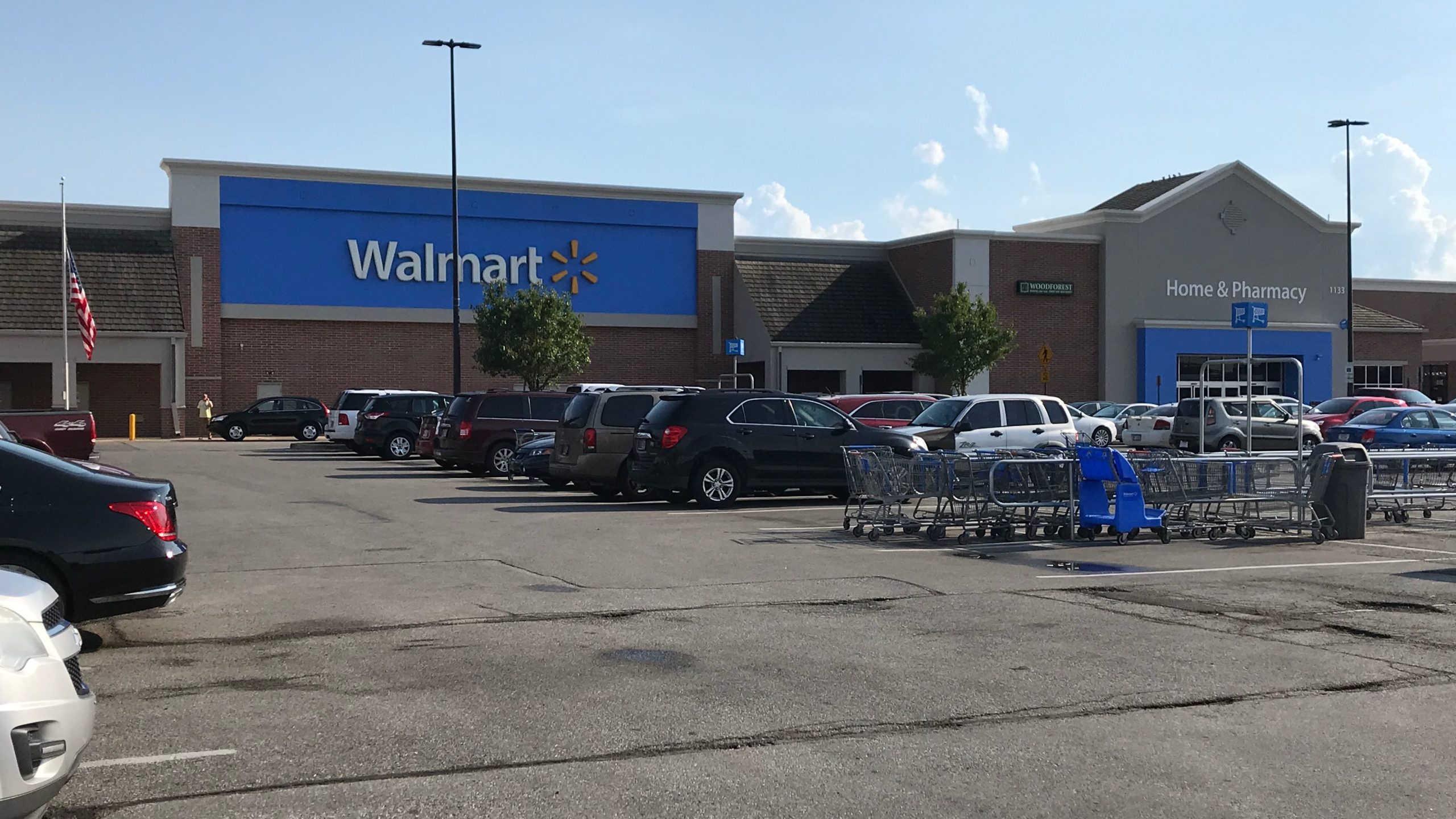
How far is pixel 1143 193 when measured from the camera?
5744cm

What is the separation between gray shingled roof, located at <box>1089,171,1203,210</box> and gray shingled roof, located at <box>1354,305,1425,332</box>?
13390 mm

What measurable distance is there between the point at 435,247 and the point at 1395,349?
148 feet

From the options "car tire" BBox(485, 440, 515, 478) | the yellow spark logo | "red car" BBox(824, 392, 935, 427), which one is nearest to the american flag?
the yellow spark logo

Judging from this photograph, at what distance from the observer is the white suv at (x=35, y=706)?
4.72 m

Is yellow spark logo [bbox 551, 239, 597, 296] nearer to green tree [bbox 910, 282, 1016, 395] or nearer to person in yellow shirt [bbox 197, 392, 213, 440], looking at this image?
green tree [bbox 910, 282, 1016, 395]

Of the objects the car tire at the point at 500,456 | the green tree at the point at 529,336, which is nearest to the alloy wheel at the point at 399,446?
the car tire at the point at 500,456

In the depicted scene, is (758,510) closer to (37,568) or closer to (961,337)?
(37,568)

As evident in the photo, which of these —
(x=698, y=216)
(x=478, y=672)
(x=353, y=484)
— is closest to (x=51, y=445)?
(x=353, y=484)

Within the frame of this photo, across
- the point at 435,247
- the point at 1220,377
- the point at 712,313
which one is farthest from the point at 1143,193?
the point at 435,247

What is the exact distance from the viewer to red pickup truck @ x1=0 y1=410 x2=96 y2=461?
20672 millimetres

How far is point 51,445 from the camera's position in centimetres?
2098

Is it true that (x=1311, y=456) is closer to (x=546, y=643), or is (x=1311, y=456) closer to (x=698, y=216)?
(x=546, y=643)

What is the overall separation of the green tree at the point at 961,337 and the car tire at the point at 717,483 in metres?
28.7

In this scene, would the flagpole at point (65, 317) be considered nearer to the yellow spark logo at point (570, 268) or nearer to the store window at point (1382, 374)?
the yellow spark logo at point (570, 268)
